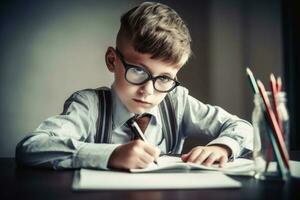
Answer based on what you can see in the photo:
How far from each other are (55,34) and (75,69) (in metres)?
0.18

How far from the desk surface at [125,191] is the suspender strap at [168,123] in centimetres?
54

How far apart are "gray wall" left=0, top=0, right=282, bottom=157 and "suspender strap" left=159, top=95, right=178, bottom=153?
0.58 metres

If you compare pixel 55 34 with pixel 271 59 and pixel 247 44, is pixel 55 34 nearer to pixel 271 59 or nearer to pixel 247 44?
pixel 247 44

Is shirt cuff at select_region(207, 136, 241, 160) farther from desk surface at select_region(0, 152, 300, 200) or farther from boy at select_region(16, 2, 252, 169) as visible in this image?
desk surface at select_region(0, 152, 300, 200)

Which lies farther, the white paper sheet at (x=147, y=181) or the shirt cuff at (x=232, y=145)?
the shirt cuff at (x=232, y=145)

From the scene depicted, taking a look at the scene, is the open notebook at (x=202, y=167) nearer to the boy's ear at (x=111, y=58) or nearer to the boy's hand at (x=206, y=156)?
the boy's hand at (x=206, y=156)

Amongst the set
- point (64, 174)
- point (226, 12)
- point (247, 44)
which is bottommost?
point (64, 174)

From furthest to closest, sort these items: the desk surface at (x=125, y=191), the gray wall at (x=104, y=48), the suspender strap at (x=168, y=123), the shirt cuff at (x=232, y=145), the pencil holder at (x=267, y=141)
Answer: the gray wall at (x=104, y=48) → the suspender strap at (x=168, y=123) → the shirt cuff at (x=232, y=145) → the pencil holder at (x=267, y=141) → the desk surface at (x=125, y=191)

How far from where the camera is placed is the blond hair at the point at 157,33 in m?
1.00

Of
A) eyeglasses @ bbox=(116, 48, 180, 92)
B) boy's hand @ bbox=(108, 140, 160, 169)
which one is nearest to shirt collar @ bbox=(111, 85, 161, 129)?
eyeglasses @ bbox=(116, 48, 180, 92)

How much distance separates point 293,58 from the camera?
1.57 metres

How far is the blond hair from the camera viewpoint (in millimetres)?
995

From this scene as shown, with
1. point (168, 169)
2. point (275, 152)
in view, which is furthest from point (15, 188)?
point (275, 152)

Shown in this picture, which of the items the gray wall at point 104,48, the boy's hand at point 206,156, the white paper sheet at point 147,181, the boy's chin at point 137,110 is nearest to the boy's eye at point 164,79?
the boy's chin at point 137,110
